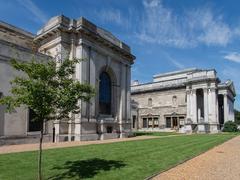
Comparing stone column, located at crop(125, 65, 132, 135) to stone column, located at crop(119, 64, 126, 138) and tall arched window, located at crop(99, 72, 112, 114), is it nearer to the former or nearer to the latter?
stone column, located at crop(119, 64, 126, 138)

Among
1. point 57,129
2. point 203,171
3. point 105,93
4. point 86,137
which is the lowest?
point 86,137

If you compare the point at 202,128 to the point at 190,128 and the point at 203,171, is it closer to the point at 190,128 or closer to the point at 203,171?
the point at 190,128

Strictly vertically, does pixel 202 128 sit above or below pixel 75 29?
below

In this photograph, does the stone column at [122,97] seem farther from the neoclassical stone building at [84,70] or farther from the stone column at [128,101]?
the stone column at [128,101]

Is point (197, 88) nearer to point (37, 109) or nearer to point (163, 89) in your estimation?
point (163, 89)

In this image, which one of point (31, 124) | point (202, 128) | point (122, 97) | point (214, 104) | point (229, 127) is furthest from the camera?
point (214, 104)

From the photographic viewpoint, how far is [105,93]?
3238 centimetres

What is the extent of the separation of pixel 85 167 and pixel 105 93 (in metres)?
22.2

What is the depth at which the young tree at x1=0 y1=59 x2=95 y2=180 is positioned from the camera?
25.6ft

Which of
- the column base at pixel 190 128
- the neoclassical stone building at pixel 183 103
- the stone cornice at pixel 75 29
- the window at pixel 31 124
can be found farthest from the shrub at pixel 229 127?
the window at pixel 31 124

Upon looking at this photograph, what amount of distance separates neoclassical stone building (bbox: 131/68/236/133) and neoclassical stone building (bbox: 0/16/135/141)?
80.8 feet

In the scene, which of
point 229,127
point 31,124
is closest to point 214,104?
point 229,127

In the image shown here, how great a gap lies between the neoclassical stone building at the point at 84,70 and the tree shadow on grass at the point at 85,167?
1157 cm

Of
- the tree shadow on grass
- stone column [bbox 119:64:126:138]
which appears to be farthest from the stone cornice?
the tree shadow on grass
